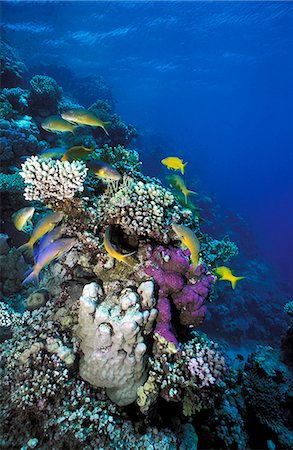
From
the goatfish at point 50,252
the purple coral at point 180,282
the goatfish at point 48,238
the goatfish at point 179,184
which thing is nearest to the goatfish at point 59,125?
the goatfish at point 179,184

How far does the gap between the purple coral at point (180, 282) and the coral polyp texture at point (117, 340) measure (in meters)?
0.01

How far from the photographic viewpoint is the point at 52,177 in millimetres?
3297

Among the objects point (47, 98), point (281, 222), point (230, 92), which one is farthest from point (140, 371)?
point (230, 92)

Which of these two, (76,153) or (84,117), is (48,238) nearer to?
(76,153)

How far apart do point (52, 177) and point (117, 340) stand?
2.16 metres

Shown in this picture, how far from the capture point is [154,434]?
2826 mm

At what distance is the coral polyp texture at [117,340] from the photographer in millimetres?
2818

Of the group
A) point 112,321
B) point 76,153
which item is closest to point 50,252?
point 112,321

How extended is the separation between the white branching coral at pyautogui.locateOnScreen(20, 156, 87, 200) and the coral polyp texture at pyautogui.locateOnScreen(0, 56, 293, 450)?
Answer: 0.01 meters

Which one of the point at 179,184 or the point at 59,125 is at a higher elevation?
the point at 59,125

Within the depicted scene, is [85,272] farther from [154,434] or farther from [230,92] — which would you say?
[230,92]

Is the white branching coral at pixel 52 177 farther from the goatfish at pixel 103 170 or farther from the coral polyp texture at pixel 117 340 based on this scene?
the goatfish at pixel 103 170

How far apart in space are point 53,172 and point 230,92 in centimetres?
8128

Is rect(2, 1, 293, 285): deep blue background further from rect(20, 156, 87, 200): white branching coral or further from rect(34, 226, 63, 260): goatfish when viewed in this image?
rect(34, 226, 63, 260): goatfish
